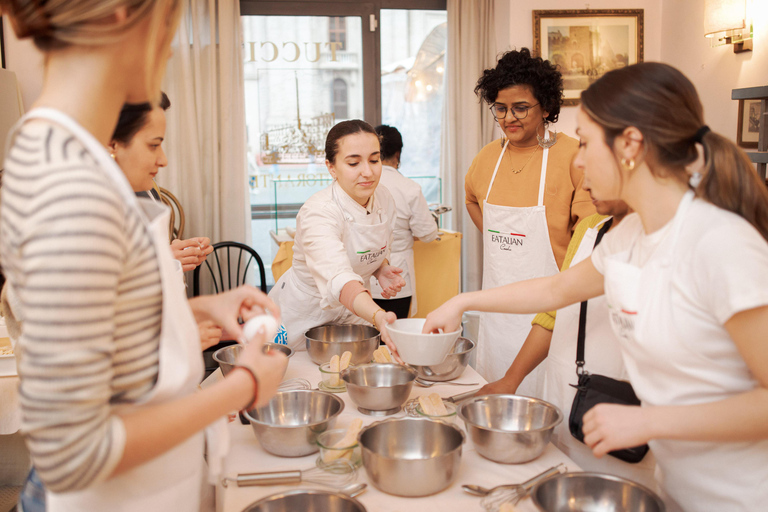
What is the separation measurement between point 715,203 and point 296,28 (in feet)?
13.2

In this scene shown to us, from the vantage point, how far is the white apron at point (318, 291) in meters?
2.25

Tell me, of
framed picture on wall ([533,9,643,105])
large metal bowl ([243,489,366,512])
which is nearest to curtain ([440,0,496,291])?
framed picture on wall ([533,9,643,105])

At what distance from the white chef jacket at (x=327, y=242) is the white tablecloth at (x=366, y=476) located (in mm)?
556

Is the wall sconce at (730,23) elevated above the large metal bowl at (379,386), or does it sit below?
above

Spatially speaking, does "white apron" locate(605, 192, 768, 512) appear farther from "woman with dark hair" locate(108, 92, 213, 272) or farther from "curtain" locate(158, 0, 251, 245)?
"curtain" locate(158, 0, 251, 245)

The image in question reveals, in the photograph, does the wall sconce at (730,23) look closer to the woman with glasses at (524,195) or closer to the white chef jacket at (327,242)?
the woman with glasses at (524,195)

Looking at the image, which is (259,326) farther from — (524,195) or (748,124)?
(748,124)

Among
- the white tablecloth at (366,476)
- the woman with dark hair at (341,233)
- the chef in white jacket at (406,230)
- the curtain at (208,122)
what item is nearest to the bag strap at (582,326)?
the white tablecloth at (366,476)

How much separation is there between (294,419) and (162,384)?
0.74 meters

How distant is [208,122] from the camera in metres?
4.32

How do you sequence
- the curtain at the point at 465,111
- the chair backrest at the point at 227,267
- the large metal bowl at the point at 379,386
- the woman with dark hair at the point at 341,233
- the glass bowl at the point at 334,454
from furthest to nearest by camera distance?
the curtain at the point at 465,111 < the chair backrest at the point at 227,267 < the woman with dark hair at the point at 341,233 < the large metal bowl at the point at 379,386 < the glass bowl at the point at 334,454

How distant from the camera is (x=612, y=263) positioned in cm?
115

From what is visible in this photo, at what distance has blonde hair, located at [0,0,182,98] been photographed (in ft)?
2.23

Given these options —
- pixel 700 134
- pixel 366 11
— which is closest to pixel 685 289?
pixel 700 134
